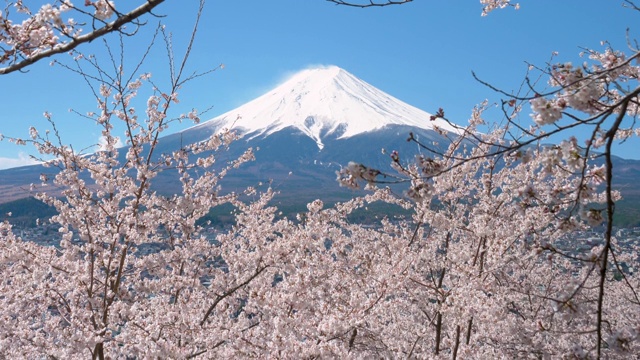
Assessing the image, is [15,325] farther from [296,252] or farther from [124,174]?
[296,252]

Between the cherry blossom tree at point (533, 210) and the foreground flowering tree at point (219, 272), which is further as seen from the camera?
the foreground flowering tree at point (219, 272)

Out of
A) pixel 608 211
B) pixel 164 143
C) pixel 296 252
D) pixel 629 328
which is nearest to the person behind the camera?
pixel 608 211

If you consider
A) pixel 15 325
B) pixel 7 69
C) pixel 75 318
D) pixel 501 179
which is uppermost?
pixel 7 69

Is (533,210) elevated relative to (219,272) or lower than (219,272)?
elevated

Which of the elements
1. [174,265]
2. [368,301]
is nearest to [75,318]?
[174,265]

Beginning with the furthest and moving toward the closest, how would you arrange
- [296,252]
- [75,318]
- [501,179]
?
[501,179]
[296,252]
[75,318]

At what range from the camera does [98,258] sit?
5.21 metres

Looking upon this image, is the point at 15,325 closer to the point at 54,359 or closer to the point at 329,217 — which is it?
the point at 54,359

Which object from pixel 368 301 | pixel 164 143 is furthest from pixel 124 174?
pixel 164 143

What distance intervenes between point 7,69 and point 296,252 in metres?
4.01

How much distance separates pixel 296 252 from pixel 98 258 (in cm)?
249

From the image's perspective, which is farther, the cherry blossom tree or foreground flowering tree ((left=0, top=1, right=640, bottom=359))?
foreground flowering tree ((left=0, top=1, right=640, bottom=359))

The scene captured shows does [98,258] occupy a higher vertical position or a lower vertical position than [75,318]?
higher

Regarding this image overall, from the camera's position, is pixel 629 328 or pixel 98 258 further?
pixel 98 258
